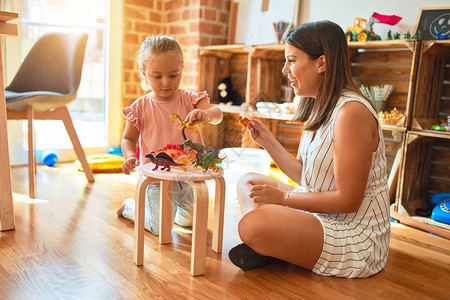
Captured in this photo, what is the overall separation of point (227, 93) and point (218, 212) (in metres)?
1.74

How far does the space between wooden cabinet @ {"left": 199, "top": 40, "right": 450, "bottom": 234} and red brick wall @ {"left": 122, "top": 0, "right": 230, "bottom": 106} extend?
138 mm

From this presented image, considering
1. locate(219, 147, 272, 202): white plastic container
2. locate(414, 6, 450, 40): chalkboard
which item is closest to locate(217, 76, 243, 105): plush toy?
locate(219, 147, 272, 202): white plastic container

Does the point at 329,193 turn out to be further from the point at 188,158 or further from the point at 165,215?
the point at 165,215

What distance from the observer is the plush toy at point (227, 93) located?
302 cm

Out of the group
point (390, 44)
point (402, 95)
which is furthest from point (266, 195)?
point (402, 95)

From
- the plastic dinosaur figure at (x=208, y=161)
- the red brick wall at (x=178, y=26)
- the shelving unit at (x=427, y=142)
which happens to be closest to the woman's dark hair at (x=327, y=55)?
the plastic dinosaur figure at (x=208, y=161)

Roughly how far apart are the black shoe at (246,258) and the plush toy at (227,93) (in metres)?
1.79

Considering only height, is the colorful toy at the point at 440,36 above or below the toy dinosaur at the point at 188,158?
above

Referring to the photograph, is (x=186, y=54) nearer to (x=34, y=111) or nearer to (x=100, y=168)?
(x=100, y=168)

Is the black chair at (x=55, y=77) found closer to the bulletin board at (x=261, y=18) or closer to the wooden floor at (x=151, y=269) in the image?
the wooden floor at (x=151, y=269)

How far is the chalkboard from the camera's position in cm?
203

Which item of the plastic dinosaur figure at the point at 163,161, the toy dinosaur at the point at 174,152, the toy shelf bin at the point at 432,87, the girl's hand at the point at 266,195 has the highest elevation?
the toy shelf bin at the point at 432,87

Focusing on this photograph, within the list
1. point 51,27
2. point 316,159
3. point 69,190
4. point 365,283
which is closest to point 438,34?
point 316,159

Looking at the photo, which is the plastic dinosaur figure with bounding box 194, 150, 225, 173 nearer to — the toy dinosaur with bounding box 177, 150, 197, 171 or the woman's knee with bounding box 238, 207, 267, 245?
the toy dinosaur with bounding box 177, 150, 197, 171
